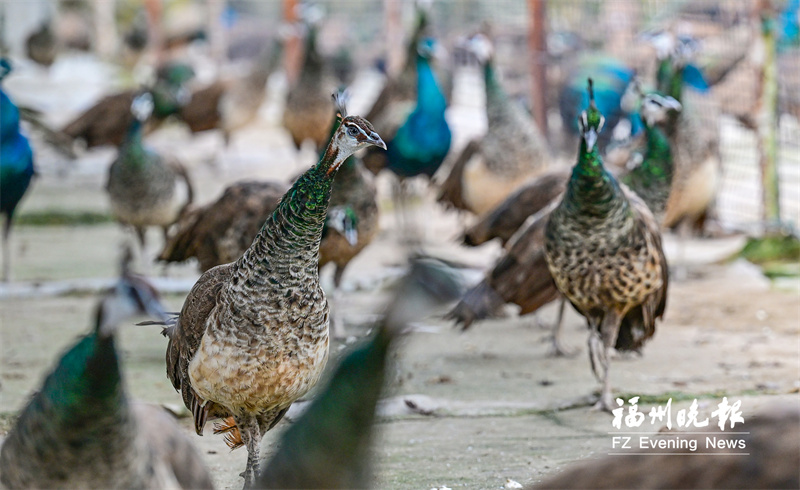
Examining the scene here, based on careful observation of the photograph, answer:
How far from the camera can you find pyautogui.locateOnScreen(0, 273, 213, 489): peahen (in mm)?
2580

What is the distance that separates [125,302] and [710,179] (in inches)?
224

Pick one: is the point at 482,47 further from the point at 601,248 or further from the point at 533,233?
the point at 601,248

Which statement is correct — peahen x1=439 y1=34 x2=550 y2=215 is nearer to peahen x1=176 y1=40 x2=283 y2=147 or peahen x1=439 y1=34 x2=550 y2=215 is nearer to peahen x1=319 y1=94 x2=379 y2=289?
peahen x1=319 y1=94 x2=379 y2=289

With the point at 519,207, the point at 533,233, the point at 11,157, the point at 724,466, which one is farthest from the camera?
the point at 11,157

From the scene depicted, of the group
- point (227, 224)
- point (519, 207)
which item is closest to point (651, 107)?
point (519, 207)

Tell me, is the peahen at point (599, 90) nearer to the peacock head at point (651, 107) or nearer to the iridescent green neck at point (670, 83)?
the iridescent green neck at point (670, 83)

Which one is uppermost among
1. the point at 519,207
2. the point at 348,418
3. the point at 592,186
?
the point at 348,418

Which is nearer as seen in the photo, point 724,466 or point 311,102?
point 724,466

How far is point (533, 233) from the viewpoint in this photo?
5480 millimetres

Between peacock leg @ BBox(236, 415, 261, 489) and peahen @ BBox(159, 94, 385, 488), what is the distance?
14mm

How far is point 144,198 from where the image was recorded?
290 inches

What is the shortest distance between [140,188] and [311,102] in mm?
3190

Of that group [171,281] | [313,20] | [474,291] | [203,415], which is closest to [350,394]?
[203,415]

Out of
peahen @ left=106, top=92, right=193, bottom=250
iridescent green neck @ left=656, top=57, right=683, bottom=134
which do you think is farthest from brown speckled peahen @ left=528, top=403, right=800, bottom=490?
peahen @ left=106, top=92, right=193, bottom=250
